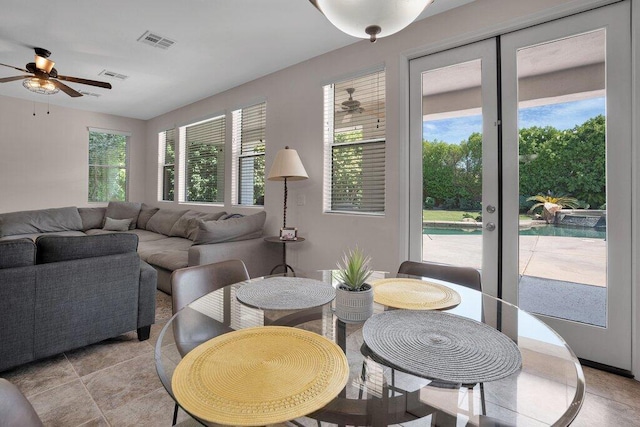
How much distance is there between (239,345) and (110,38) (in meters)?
3.58

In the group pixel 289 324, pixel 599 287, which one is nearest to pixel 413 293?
pixel 289 324

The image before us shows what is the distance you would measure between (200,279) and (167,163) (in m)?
5.00

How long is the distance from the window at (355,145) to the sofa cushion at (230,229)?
893 millimetres

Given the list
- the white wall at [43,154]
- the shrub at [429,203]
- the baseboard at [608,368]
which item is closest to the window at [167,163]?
the white wall at [43,154]

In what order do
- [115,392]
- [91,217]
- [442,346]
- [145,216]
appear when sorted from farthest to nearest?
[145,216] → [91,217] → [115,392] → [442,346]

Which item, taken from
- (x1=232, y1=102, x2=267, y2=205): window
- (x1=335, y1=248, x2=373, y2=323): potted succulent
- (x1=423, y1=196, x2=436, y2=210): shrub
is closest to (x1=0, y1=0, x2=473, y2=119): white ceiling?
(x1=232, y1=102, x2=267, y2=205): window

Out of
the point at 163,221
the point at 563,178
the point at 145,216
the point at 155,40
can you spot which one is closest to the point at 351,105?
the point at 563,178

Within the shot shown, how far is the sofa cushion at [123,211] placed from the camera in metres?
5.48

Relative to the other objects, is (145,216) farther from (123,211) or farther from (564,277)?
(564,277)

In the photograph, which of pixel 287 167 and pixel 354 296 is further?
pixel 287 167

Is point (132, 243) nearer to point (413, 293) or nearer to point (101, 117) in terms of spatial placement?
point (413, 293)

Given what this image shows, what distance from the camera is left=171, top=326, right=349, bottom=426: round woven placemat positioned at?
0.61m

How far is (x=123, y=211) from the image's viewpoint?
218 inches

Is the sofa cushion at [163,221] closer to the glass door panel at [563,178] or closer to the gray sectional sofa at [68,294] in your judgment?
the gray sectional sofa at [68,294]
